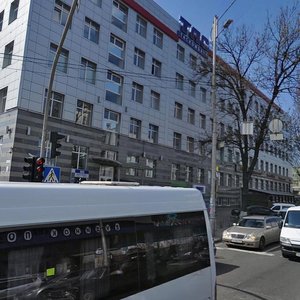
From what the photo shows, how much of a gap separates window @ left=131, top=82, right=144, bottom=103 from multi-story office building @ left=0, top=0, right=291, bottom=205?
0.12 meters

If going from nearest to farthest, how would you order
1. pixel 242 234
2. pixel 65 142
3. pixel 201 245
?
pixel 201 245 < pixel 242 234 < pixel 65 142

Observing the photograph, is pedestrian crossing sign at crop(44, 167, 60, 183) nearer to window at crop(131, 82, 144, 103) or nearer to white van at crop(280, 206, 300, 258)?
white van at crop(280, 206, 300, 258)

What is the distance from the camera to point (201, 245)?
4555 mm

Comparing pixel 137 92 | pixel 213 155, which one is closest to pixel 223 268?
pixel 213 155

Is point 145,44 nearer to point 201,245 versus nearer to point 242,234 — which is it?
point 242,234

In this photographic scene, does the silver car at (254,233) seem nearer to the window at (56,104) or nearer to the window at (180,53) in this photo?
the window at (56,104)

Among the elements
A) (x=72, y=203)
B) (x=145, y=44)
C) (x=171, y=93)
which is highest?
(x=145, y=44)

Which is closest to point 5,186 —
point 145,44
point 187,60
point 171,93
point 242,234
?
point 242,234

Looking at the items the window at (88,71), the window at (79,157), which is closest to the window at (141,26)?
the window at (88,71)

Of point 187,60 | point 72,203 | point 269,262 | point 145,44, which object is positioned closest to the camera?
point 72,203

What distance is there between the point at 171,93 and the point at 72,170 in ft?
50.6

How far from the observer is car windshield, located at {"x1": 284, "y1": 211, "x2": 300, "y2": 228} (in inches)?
524

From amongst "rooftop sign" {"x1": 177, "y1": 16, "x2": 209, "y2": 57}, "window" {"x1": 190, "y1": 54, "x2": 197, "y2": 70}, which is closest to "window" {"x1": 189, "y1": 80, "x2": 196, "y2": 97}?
"window" {"x1": 190, "y1": 54, "x2": 197, "y2": 70}

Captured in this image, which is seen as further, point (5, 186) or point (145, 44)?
point (145, 44)
